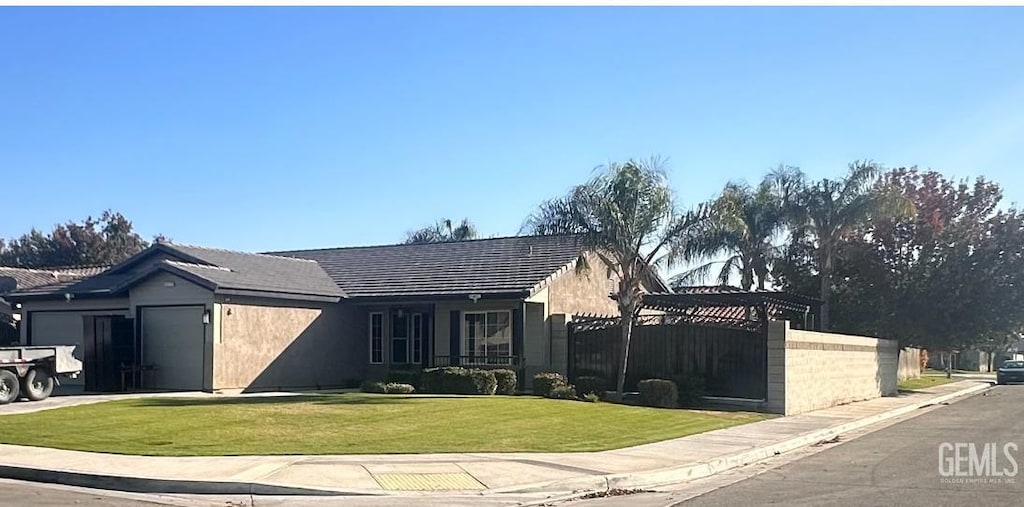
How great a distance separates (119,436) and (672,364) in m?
16.0

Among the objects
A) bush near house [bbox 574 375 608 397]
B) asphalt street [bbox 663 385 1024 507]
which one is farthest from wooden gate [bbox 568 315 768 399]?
asphalt street [bbox 663 385 1024 507]

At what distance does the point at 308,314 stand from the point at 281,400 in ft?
23.4

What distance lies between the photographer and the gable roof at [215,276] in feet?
88.3

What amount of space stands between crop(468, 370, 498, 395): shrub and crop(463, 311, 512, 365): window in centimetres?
210

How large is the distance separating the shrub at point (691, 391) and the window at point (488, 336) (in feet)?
17.4

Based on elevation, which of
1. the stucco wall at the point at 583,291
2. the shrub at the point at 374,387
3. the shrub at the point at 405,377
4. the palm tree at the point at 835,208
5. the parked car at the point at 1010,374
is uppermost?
the palm tree at the point at 835,208

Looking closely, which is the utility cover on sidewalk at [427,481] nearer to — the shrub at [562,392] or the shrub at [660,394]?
the shrub at [562,392]

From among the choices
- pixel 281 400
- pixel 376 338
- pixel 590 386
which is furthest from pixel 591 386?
pixel 281 400

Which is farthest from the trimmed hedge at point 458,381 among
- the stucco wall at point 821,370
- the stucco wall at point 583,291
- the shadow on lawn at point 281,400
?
the stucco wall at point 821,370

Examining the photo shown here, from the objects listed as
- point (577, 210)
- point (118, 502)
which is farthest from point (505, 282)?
Result: point (118, 502)

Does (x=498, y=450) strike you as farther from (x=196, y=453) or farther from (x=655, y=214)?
(x=655, y=214)

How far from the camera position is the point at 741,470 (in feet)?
49.8

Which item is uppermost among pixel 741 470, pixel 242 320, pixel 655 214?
pixel 655 214

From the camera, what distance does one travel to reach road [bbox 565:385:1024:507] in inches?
456
